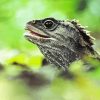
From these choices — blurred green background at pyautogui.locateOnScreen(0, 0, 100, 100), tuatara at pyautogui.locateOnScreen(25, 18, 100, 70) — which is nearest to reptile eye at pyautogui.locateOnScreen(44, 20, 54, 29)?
tuatara at pyautogui.locateOnScreen(25, 18, 100, 70)

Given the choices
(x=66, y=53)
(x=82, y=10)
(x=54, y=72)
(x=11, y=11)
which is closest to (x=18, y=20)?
(x=11, y=11)

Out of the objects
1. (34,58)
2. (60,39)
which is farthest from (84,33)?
(34,58)

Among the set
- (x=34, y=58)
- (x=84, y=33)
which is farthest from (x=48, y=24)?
(x=34, y=58)

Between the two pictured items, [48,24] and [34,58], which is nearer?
[48,24]

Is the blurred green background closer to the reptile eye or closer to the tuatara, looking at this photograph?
the tuatara

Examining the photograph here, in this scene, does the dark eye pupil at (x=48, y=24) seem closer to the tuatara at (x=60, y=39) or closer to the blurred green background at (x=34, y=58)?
the tuatara at (x=60, y=39)

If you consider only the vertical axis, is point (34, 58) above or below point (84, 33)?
above

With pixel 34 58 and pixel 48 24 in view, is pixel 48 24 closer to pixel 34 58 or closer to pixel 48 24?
pixel 48 24
